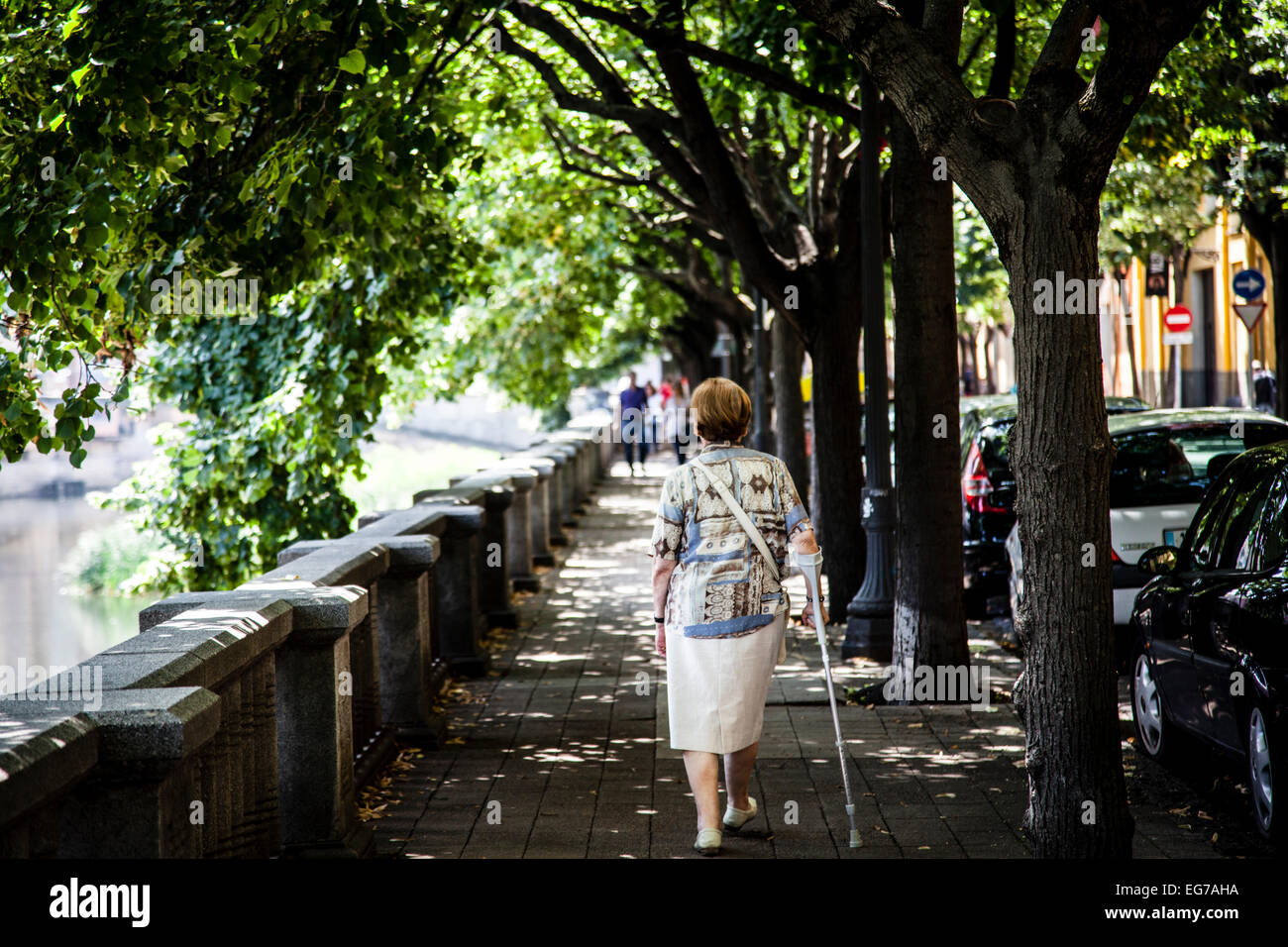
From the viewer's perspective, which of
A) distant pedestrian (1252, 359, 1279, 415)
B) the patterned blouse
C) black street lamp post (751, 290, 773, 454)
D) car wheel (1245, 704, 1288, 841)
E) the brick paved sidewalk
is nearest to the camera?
car wheel (1245, 704, 1288, 841)

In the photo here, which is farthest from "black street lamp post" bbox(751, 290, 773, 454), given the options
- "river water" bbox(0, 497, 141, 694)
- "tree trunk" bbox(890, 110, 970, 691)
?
"river water" bbox(0, 497, 141, 694)

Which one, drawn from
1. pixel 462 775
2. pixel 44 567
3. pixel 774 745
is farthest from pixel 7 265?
pixel 44 567

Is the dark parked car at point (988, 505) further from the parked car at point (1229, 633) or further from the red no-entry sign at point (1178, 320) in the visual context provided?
the red no-entry sign at point (1178, 320)

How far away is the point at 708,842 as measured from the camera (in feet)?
20.9

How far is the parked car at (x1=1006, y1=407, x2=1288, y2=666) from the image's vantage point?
35.2ft

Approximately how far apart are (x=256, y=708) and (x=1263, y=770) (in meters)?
3.89

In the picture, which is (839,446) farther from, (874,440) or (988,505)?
(874,440)

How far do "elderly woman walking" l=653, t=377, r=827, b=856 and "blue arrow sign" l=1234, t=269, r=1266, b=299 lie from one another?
20.2 meters

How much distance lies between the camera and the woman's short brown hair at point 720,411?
6516 mm

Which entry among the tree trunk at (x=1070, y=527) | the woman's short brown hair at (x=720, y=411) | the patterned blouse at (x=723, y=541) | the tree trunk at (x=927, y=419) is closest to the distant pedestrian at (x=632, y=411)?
the tree trunk at (x=927, y=419)

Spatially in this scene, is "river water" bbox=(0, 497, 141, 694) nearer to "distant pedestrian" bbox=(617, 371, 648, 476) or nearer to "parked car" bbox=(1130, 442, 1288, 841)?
"distant pedestrian" bbox=(617, 371, 648, 476)

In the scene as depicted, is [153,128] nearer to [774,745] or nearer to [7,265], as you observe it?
[7,265]

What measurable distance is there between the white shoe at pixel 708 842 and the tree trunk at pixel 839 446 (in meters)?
7.13
